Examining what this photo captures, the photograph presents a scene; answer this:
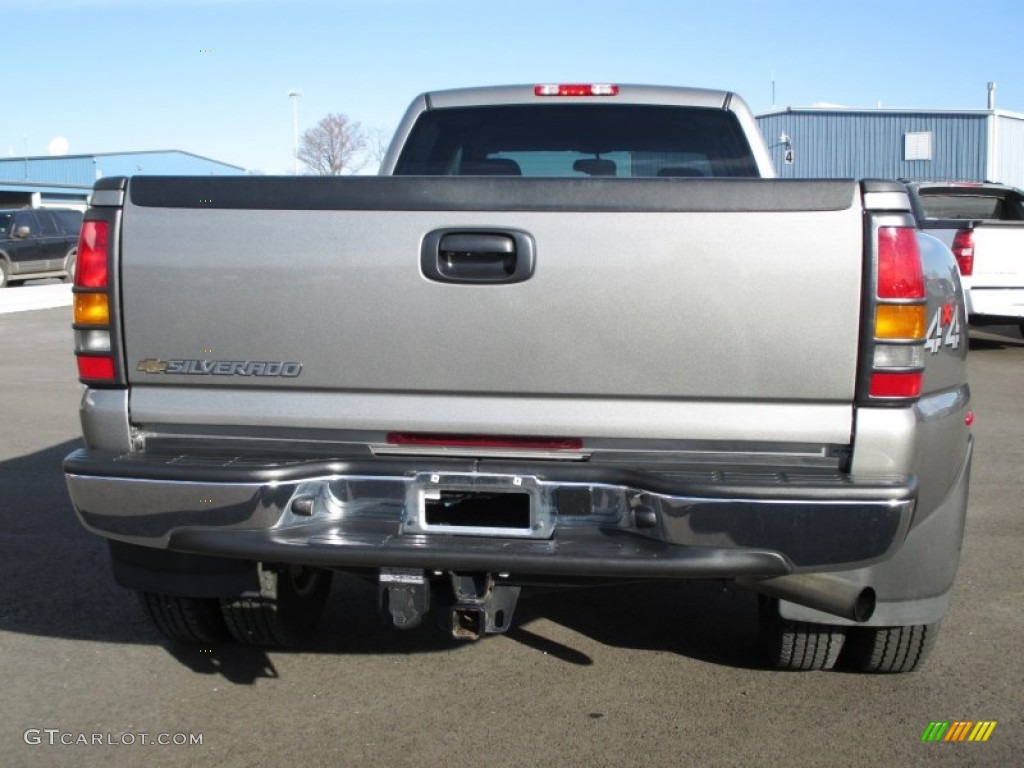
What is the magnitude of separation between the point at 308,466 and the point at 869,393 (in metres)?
1.50

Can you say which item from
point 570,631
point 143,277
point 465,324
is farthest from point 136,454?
point 570,631

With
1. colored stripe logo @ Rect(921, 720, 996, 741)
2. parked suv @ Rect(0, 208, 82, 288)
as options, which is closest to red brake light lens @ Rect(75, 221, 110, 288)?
colored stripe logo @ Rect(921, 720, 996, 741)

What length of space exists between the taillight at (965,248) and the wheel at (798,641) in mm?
9147

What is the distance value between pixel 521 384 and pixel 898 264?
1.03m

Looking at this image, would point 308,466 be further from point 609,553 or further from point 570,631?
point 570,631

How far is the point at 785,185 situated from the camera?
3.01m

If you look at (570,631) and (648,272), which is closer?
(648,272)

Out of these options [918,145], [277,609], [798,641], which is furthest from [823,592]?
[918,145]

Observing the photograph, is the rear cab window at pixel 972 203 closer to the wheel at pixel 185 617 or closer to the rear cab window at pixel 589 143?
the rear cab window at pixel 589 143

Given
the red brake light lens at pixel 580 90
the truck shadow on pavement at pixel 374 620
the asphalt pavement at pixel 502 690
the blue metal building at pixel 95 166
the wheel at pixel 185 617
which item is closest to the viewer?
the asphalt pavement at pixel 502 690

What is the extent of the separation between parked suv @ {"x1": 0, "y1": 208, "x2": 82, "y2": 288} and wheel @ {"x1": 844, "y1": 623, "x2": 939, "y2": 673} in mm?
23955

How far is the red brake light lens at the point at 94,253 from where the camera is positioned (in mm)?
3240

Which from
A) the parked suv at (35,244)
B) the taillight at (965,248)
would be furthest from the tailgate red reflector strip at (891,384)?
the parked suv at (35,244)

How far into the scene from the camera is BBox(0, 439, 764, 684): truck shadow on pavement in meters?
4.14
